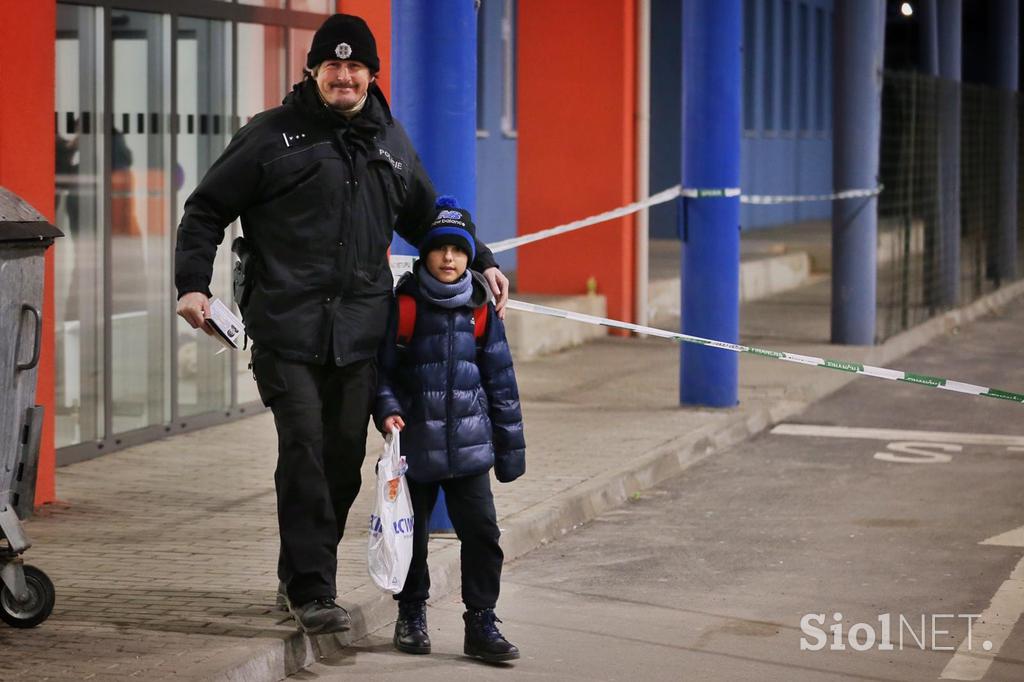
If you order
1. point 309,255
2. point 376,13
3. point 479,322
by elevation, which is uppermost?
point 376,13

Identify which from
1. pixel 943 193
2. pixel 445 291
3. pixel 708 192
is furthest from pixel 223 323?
pixel 943 193

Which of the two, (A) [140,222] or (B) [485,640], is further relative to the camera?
(A) [140,222]

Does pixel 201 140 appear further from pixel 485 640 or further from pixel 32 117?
pixel 485 640

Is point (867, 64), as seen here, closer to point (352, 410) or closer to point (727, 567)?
point (727, 567)

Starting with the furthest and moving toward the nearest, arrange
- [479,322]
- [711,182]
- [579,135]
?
[579,135], [711,182], [479,322]

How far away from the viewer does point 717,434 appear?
1155 cm

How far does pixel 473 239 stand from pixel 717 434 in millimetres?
5144

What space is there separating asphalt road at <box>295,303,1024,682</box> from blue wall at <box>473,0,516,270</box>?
10.3 metres

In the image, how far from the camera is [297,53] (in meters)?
12.0

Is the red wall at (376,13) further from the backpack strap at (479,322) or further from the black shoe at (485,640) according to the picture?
the black shoe at (485,640)

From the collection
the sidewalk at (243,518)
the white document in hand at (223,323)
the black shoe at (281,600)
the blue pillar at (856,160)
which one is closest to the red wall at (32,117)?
the sidewalk at (243,518)

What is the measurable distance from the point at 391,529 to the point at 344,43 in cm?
159

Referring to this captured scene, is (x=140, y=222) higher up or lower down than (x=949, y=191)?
lower down

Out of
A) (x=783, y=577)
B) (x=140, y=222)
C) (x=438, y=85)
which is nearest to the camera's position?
(x=783, y=577)
